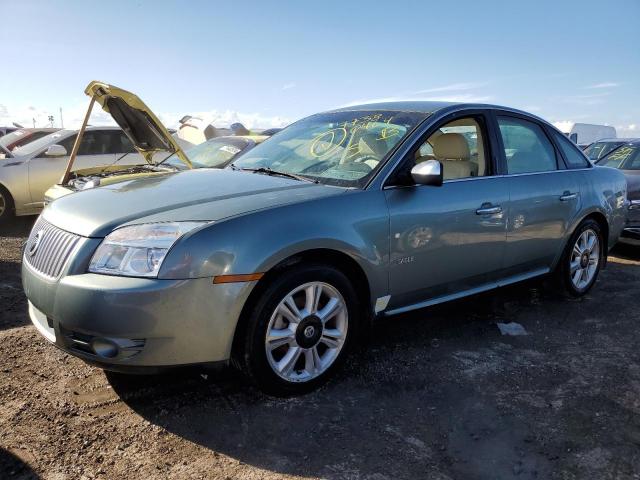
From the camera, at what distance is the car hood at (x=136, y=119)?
18.7 ft

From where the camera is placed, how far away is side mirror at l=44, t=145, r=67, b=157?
800 centimetres

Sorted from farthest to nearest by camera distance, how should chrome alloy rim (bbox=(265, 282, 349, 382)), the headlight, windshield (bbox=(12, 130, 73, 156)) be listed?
windshield (bbox=(12, 130, 73, 156)), chrome alloy rim (bbox=(265, 282, 349, 382)), the headlight

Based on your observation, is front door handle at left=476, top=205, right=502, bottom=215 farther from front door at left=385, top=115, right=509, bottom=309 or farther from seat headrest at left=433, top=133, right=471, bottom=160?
seat headrest at left=433, top=133, right=471, bottom=160

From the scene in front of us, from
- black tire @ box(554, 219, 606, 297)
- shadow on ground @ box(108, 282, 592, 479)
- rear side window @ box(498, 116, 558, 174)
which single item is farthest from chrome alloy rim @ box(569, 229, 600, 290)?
shadow on ground @ box(108, 282, 592, 479)

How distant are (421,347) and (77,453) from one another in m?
2.17

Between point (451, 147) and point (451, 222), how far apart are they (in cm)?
78

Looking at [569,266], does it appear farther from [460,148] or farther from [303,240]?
[303,240]

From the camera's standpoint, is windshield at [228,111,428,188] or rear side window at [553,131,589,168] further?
rear side window at [553,131,589,168]

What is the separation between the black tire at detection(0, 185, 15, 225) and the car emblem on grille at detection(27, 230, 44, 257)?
18.9ft

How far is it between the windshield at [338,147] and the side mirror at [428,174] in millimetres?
232

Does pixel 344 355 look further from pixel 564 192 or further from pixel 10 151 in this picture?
pixel 10 151

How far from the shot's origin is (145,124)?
622 cm

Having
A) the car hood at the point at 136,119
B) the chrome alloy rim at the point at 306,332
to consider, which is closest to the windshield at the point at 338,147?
the chrome alloy rim at the point at 306,332

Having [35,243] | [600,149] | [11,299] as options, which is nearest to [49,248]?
[35,243]
